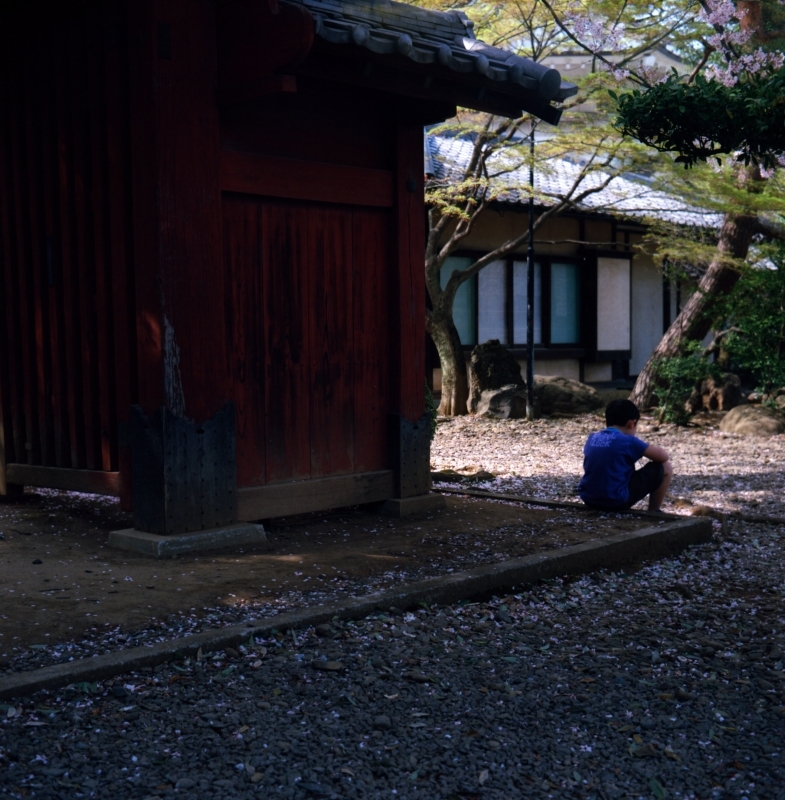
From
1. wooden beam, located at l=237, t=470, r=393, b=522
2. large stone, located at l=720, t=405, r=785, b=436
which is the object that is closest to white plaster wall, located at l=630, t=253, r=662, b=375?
large stone, located at l=720, t=405, r=785, b=436

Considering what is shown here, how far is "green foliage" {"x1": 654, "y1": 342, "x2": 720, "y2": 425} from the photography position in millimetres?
13953

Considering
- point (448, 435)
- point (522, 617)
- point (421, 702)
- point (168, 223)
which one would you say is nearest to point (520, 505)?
point (522, 617)

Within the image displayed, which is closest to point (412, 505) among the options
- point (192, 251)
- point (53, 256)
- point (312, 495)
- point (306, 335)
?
point (312, 495)

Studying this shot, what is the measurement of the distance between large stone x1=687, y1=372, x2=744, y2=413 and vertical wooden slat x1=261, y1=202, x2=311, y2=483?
9.32 meters

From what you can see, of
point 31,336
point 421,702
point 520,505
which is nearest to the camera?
point 421,702

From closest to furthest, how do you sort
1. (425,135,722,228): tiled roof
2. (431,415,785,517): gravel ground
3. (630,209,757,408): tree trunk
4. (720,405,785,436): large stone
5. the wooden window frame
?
(431,415,785,517): gravel ground
(720,405,785,436): large stone
(425,135,722,228): tiled roof
(630,209,757,408): tree trunk
the wooden window frame

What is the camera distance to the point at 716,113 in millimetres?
4578

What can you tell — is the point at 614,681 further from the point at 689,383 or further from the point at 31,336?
the point at 689,383

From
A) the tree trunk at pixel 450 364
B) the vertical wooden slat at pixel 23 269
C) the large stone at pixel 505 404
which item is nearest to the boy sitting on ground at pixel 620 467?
the vertical wooden slat at pixel 23 269

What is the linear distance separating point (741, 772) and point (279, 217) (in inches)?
165

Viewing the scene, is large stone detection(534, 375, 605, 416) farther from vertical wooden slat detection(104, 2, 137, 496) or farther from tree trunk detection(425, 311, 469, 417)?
vertical wooden slat detection(104, 2, 137, 496)

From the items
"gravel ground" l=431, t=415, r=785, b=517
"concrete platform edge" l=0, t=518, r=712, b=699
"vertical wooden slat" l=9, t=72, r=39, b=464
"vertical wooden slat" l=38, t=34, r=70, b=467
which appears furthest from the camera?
"gravel ground" l=431, t=415, r=785, b=517

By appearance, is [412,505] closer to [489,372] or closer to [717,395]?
[489,372]

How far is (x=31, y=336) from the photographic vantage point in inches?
264
